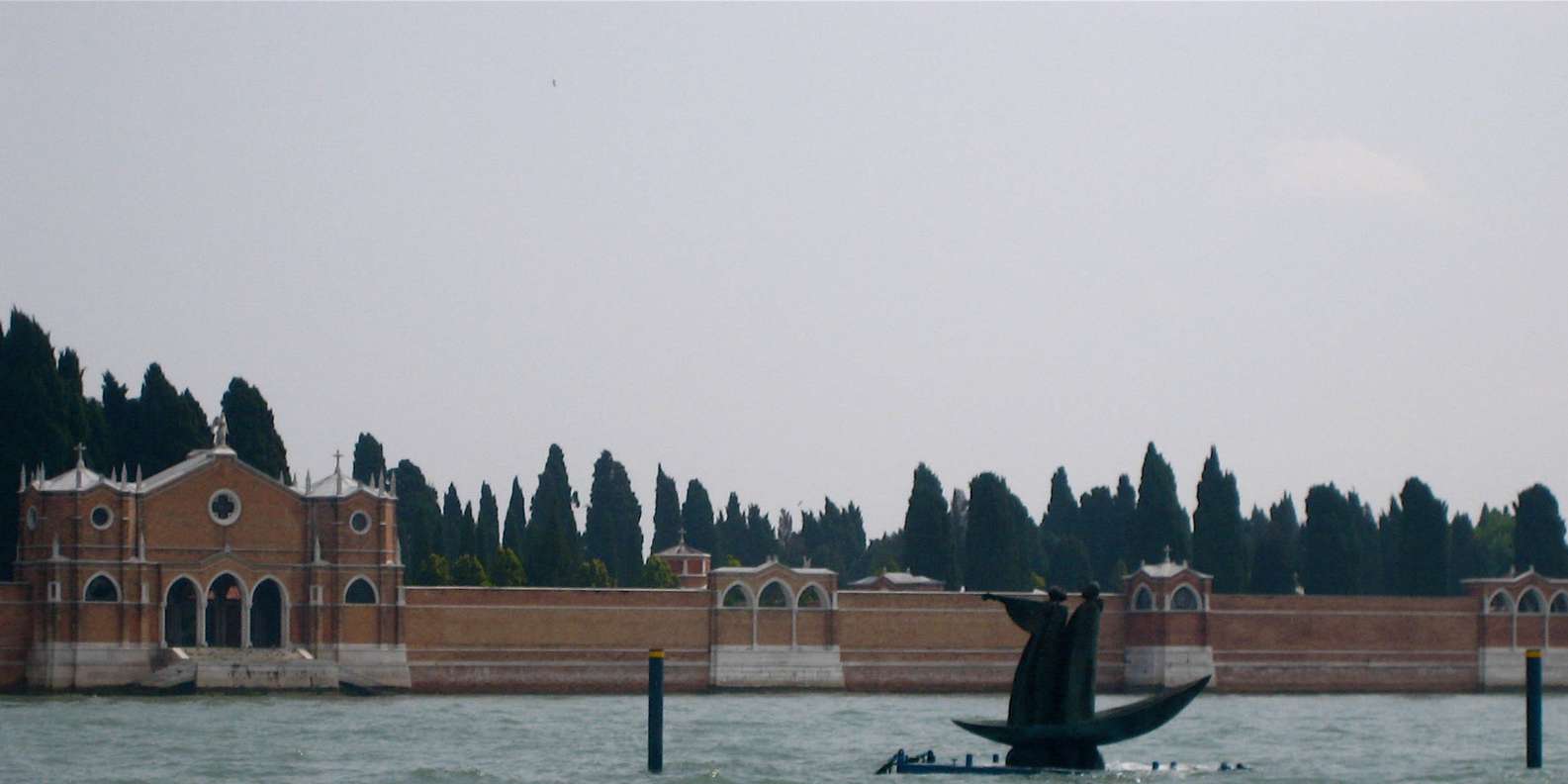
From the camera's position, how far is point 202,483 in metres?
57.2

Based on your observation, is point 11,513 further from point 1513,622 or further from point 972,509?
point 1513,622

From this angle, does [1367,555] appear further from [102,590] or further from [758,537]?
[102,590]

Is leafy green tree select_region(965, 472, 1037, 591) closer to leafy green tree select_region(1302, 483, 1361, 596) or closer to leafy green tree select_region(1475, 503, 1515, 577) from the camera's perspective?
leafy green tree select_region(1302, 483, 1361, 596)

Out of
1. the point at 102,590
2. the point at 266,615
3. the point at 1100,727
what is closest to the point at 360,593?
the point at 266,615


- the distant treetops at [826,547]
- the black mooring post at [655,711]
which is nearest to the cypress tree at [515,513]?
the distant treetops at [826,547]

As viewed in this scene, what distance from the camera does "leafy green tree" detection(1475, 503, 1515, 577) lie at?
91.1 meters

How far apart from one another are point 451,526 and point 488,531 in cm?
222

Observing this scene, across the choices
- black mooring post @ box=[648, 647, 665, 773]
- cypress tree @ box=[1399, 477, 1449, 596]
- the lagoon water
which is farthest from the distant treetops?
black mooring post @ box=[648, 647, 665, 773]

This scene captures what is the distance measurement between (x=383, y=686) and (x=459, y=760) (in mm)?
20612

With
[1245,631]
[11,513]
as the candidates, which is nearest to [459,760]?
[11,513]

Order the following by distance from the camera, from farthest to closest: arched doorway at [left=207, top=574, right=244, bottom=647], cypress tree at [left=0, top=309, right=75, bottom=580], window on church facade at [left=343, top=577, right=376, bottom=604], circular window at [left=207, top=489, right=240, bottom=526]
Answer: cypress tree at [left=0, top=309, right=75, bottom=580] < arched doorway at [left=207, top=574, right=244, bottom=647] < window on church facade at [left=343, top=577, right=376, bottom=604] < circular window at [left=207, top=489, right=240, bottom=526]

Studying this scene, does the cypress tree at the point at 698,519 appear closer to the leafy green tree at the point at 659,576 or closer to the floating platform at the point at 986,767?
the leafy green tree at the point at 659,576

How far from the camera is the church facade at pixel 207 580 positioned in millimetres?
55219

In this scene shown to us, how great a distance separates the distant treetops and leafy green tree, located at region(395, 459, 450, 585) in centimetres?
9
